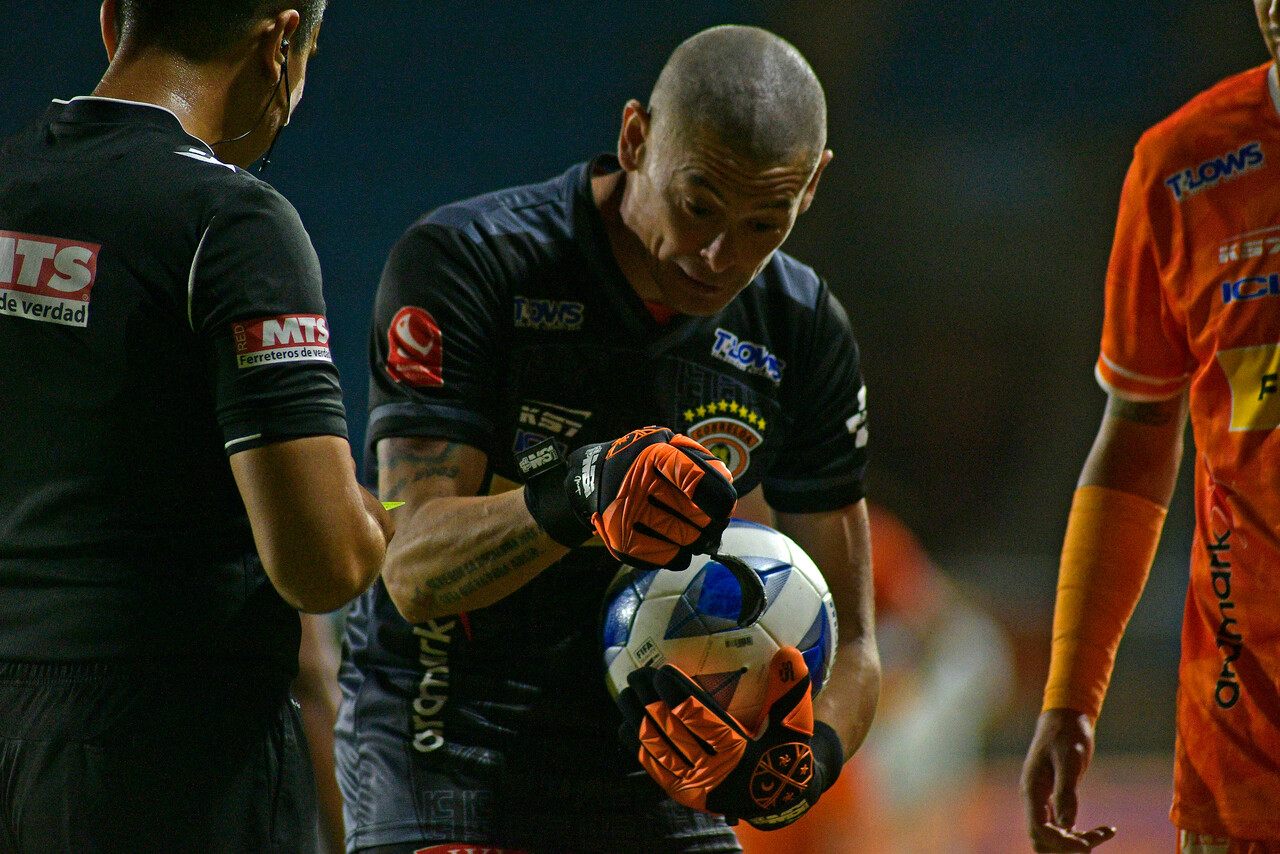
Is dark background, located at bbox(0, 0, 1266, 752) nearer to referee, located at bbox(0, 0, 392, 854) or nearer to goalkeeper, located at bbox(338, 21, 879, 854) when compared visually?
goalkeeper, located at bbox(338, 21, 879, 854)

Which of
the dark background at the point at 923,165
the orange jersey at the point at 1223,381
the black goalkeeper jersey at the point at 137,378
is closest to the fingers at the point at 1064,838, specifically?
the orange jersey at the point at 1223,381

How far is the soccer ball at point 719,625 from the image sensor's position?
6.73 feet

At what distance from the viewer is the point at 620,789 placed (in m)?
2.24

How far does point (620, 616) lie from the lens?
2.12 meters

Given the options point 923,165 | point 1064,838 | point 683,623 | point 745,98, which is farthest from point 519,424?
point 923,165

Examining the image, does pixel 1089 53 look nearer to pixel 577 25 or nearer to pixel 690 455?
pixel 577 25

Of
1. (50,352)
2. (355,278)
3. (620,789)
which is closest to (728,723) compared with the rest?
(620,789)

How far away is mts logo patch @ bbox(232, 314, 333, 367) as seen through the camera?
1463 mm

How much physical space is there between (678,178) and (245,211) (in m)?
0.90

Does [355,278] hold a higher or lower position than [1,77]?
lower

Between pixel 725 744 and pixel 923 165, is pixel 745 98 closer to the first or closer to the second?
pixel 725 744

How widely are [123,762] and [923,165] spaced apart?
9.34 m

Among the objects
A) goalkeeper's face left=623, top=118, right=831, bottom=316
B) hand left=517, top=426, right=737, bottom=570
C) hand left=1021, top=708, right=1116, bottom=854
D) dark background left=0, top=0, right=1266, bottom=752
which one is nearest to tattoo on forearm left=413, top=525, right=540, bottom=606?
hand left=517, top=426, right=737, bottom=570

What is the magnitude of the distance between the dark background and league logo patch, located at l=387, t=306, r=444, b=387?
5915 mm
